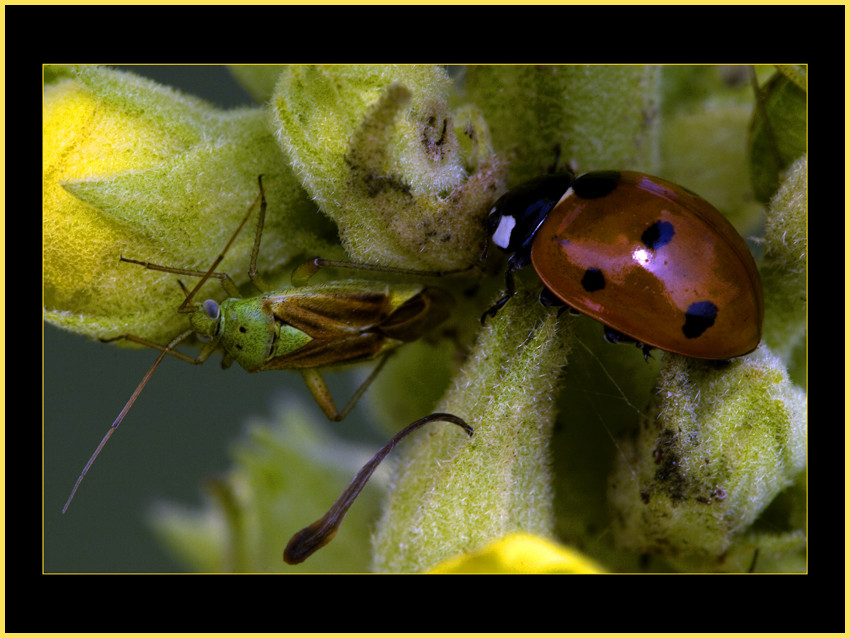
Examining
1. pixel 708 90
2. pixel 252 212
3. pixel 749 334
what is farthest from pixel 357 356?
pixel 708 90

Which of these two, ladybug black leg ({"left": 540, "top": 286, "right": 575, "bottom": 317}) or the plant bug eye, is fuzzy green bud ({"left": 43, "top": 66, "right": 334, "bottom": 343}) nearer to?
the plant bug eye

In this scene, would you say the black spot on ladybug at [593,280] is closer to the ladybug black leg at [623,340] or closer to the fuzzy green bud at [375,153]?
the ladybug black leg at [623,340]

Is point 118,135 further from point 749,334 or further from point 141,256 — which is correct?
point 749,334

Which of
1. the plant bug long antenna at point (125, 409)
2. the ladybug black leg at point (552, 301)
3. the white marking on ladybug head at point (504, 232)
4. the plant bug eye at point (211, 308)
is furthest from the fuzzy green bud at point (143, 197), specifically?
the ladybug black leg at point (552, 301)

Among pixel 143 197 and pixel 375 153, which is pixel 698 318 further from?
pixel 143 197

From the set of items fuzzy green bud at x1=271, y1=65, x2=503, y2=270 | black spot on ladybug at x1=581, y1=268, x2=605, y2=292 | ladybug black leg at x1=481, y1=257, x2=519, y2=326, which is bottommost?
black spot on ladybug at x1=581, y1=268, x2=605, y2=292

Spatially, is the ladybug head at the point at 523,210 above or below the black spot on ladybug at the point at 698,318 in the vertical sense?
above

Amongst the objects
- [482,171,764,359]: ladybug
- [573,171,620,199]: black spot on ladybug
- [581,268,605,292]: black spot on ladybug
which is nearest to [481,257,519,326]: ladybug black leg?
[482,171,764,359]: ladybug
